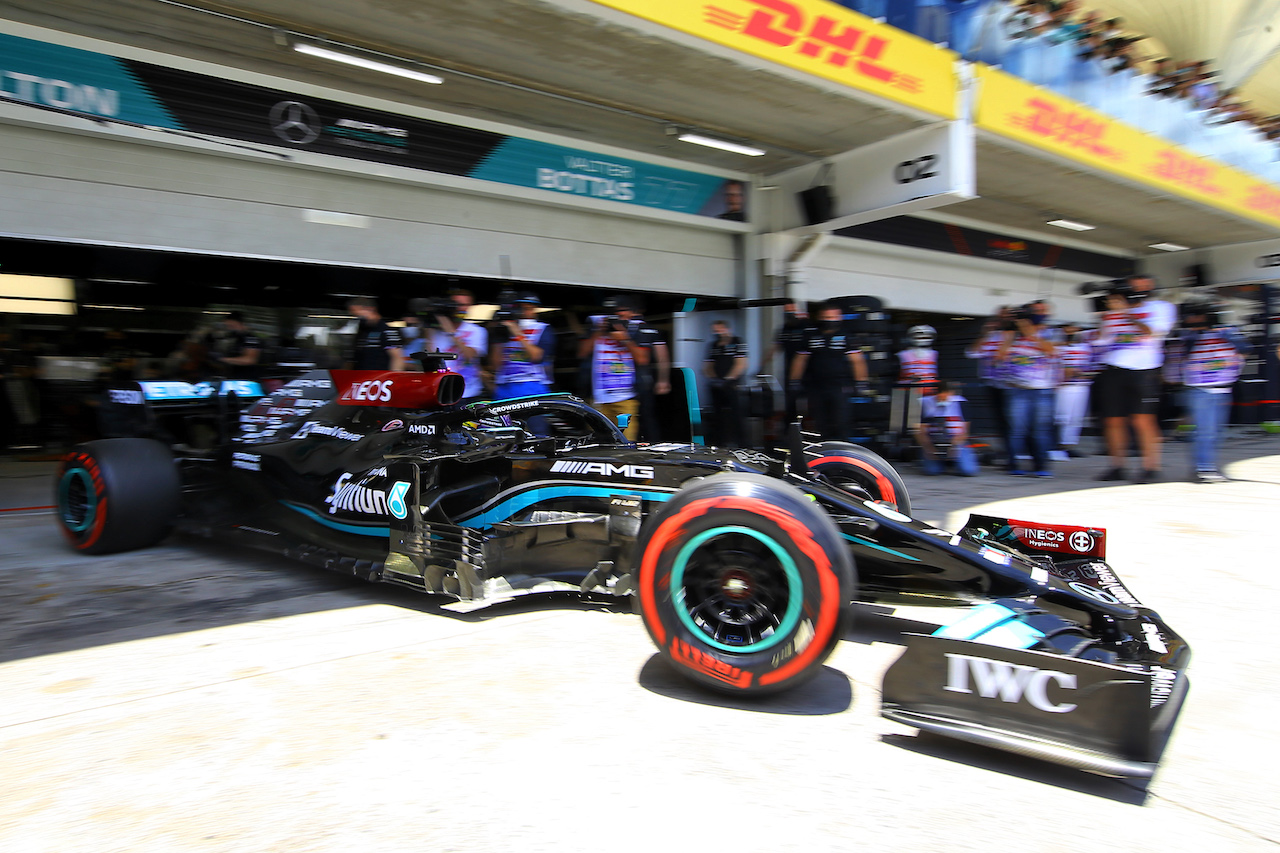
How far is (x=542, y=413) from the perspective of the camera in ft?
14.0

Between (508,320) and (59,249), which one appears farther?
(59,249)

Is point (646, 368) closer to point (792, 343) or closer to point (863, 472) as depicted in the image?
point (792, 343)

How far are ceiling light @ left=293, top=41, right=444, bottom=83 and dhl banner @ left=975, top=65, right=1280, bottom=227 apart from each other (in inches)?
216

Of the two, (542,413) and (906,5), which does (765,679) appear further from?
(906,5)

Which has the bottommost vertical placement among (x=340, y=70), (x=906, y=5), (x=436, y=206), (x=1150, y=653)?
(x=1150, y=653)

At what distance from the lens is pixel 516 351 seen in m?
6.09

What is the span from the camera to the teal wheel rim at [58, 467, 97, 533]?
4.09 metres

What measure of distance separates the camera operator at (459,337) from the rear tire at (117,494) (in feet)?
7.02

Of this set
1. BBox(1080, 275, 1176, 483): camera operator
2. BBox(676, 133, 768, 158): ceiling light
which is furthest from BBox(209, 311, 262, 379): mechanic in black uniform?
BBox(1080, 275, 1176, 483): camera operator

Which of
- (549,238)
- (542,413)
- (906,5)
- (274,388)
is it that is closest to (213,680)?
(542,413)

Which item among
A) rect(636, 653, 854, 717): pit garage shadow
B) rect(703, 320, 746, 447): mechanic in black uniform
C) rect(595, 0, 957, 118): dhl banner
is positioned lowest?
rect(636, 653, 854, 717): pit garage shadow

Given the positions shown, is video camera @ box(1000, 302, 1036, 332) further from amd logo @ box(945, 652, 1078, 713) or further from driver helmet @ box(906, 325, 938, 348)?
amd logo @ box(945, 652, 1078, 713)

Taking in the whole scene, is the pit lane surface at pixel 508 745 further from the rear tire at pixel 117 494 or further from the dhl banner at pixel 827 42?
the dhl banner at pixel 827 42

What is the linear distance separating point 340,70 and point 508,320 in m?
2.55
